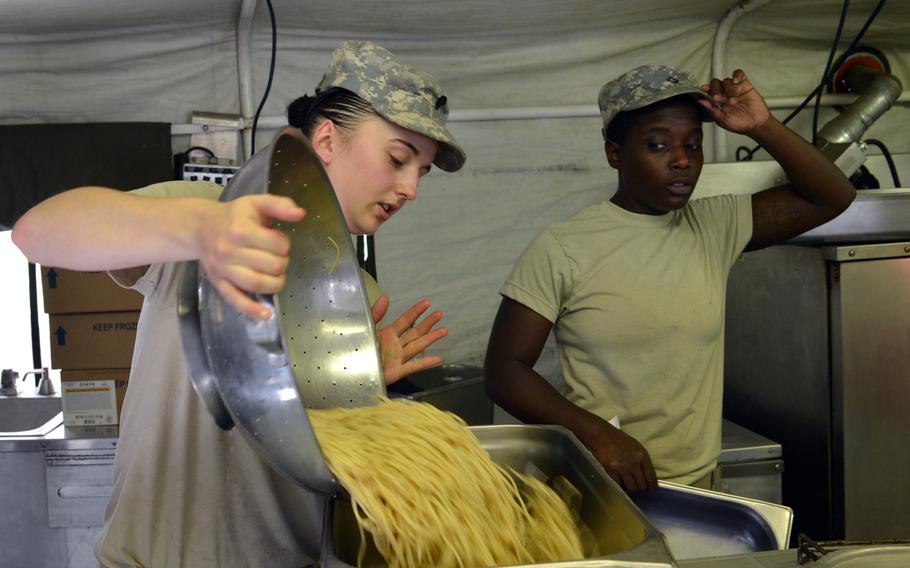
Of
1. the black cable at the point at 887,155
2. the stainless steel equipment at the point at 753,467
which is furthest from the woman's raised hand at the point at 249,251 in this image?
the black cable at the point at 887,155

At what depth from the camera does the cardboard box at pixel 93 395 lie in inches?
127

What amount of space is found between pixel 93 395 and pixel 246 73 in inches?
A: 57.6

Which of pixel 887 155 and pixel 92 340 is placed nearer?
pixel 92 340

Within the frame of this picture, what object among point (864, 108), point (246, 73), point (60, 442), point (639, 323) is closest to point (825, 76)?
point (864, 108)

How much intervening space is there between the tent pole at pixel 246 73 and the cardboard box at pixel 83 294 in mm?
812

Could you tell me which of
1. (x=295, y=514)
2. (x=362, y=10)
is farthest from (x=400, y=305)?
(x=295, y=514)

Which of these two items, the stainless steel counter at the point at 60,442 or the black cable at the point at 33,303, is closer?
the stainless steel counter at the point at 60,442

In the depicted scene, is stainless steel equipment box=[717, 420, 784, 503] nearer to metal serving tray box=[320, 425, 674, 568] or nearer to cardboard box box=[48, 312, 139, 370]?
metal serving tray box=[320, 425, 674, 568]

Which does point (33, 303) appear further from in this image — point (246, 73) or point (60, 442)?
point (246, 73)

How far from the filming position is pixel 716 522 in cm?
157

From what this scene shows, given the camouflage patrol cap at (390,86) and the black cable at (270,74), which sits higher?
the black cable at (270,74)

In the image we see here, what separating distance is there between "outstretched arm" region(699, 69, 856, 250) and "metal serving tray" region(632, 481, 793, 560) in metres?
1.07

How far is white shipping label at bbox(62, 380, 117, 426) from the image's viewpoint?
3.25 metres

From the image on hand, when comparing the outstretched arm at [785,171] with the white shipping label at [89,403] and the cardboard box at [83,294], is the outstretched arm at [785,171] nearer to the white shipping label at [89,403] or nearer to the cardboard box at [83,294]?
the cardboard box at [83,294]
